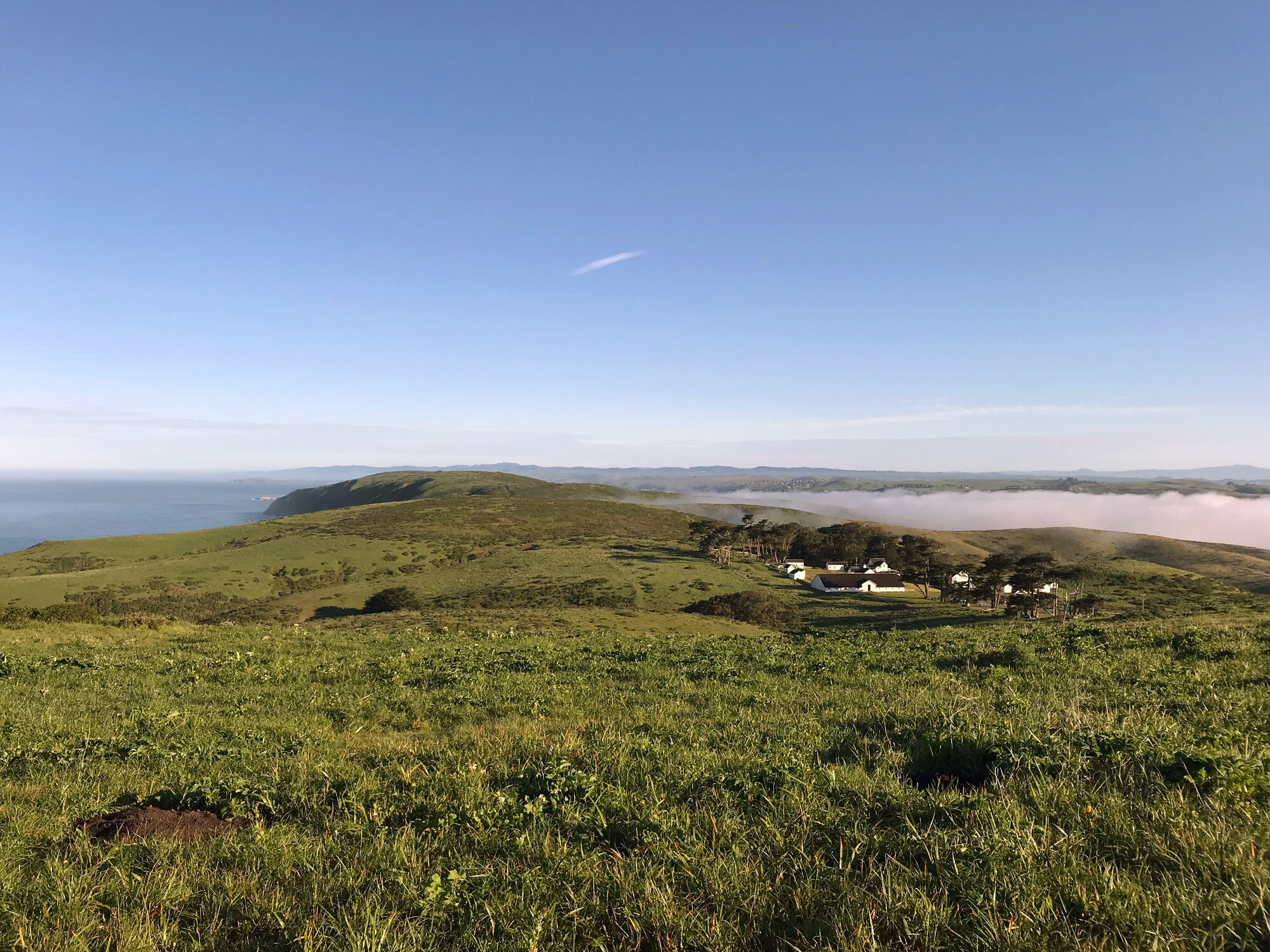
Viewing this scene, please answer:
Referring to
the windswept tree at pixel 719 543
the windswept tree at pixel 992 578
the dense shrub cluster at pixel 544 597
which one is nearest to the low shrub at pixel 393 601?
the dense shrub cluster at pixel 544 597

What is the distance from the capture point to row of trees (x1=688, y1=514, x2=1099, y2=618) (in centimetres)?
7400

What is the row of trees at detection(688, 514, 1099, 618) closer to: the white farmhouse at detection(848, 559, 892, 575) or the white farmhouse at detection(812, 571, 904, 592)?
the white farmhouse at detection(848, 559, 892, 575)

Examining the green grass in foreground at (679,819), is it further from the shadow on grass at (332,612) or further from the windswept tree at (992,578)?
the windswept tree at (992,578)

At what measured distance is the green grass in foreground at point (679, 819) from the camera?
3.52 meters

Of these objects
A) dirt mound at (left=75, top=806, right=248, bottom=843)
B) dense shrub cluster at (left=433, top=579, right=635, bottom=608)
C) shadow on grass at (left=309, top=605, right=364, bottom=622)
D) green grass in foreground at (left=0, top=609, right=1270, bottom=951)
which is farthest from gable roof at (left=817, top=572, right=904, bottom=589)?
dirt mound at (left=75, top=806, right=248, bottom=843)

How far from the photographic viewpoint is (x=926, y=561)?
102 metres

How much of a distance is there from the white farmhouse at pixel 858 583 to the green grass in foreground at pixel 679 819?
9669 cm

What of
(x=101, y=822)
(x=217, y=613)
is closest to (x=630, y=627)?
(x=101, y=822)

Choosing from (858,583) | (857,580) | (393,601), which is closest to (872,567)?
(857,580)

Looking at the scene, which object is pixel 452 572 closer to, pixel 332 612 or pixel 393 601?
pixel 393 601

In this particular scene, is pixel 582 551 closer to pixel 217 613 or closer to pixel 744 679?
pixel 217 613

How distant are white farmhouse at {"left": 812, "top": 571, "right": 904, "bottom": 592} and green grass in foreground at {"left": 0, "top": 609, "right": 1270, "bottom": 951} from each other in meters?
96.7

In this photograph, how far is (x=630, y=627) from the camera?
44375 millimetres

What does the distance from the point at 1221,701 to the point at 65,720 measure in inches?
747
